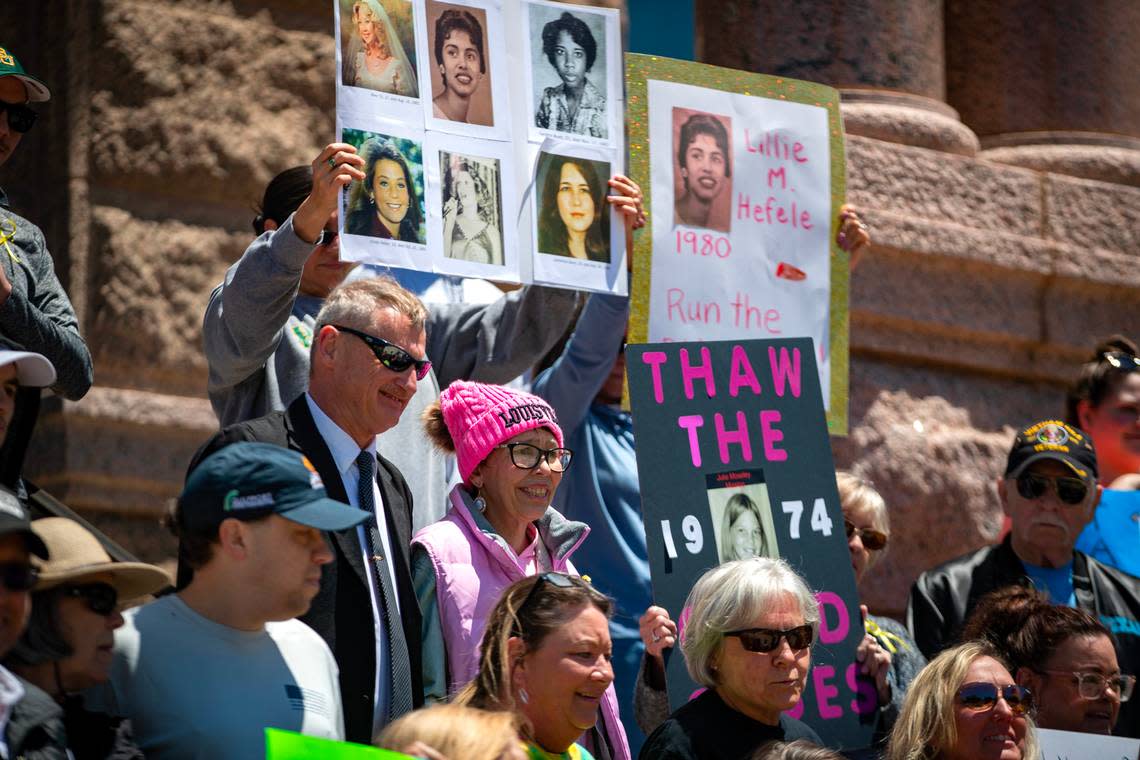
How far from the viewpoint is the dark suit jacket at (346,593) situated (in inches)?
151

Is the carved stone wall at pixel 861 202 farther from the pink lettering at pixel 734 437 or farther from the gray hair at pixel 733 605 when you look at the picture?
the gray hair at pixel 733 605

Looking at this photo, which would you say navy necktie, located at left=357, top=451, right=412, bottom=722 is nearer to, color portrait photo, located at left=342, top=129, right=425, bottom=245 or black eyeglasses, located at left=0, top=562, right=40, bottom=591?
color portrait photo, located at left=342, top=129, right=425, bottom=245

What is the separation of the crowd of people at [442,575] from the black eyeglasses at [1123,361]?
1.77ft

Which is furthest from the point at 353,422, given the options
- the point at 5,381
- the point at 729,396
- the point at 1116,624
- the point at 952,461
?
the point at 952,461

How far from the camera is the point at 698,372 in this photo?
15.8 feet

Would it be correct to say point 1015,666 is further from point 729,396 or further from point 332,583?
point 332,583

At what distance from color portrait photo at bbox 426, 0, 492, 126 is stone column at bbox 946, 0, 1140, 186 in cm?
326

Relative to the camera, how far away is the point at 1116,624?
520 cm

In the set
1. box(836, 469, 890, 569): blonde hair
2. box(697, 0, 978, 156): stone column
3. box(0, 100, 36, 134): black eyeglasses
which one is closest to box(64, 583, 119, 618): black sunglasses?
box(0, 100, 36, 134): black eyeglasses

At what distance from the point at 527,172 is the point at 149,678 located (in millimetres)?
2106

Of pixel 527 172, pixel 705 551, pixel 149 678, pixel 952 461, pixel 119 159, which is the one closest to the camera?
pixel 149 678

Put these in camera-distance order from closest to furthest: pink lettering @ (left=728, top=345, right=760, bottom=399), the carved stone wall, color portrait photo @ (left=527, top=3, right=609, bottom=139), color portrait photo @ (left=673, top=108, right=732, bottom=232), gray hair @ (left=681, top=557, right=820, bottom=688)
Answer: gray hair @ (left=681, top=557, right=820, bottom=688) < pink lettering @ (left=728, top=345, right=760, bottom=399) < color portrait photo @ (left=527, top=3, right=609, bottom=139) < color portrait photo @ (left=673, top=108, right=732, bottom=232) < the carved stone wall

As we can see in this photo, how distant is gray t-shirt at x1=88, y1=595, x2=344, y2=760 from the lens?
3.19 metres

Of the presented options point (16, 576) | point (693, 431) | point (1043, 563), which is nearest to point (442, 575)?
point (693, 431)
